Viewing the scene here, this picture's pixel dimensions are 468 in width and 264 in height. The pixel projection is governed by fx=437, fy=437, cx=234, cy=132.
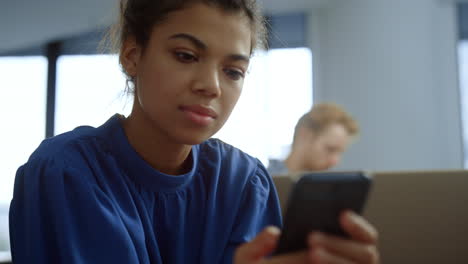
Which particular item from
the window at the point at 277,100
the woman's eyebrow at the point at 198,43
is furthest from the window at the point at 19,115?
the woman's eyebrow at the point at 198,43

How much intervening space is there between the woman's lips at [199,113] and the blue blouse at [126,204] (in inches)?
4.5

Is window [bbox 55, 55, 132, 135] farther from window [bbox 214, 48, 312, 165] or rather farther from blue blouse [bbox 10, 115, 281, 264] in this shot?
blue blouse [bbox 10, 115, 281, 264]

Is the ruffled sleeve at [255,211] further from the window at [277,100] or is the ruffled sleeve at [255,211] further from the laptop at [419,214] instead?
the window at [277,100]

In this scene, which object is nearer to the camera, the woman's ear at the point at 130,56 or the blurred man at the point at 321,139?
the woman's ear at the point at 130,56

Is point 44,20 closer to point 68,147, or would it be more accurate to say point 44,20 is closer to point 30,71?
point 30,71

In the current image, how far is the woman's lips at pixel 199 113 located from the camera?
699 mm

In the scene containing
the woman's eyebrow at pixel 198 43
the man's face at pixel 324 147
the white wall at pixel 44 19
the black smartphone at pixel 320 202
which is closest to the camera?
the black smartphone at pixel 320 202

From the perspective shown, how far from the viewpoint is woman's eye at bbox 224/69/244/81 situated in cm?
73

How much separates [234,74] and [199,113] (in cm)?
10

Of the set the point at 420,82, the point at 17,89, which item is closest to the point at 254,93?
the point at 420,82

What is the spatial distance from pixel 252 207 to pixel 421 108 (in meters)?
2.95

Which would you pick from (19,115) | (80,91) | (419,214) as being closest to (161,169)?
(419,214)

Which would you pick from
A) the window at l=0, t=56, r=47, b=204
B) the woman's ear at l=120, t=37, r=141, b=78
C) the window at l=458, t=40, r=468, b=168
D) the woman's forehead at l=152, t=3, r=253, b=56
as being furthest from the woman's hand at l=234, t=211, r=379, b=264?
the window at l=0, t=56, r=47, b=204

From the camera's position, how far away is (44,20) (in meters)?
4.67
